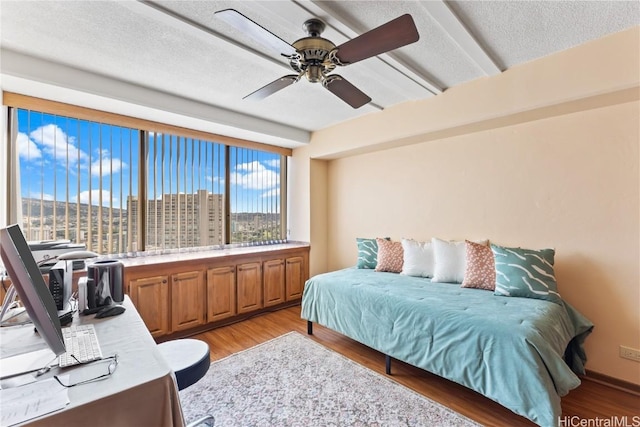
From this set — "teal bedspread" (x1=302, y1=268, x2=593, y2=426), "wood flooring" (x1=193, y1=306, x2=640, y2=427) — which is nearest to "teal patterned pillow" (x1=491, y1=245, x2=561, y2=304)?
"teal bedspread" (x1=302, y1=268, x2=593, y2=426)

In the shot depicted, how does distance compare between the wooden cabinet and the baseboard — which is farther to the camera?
the wooden cabinet

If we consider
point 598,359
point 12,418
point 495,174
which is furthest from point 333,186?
point 12,418

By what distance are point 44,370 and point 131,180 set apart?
2.71 metres

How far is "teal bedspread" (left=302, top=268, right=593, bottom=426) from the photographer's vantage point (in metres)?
1.71

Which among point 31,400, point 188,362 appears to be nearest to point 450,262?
point 188,362

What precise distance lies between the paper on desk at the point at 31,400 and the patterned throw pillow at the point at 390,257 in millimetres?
2965

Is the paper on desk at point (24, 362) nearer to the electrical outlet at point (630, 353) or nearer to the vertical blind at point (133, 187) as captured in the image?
the vertical blind at point (133, 187)

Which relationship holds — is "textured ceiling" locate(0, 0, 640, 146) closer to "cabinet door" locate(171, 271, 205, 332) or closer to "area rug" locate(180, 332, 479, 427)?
"cabinet door" locate(171, 271, 205, 332)

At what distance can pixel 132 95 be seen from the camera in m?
2.71

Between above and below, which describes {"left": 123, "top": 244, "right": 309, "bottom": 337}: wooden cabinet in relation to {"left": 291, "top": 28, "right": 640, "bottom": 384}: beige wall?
below

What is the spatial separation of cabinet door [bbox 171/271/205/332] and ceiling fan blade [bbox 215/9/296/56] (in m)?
2.54

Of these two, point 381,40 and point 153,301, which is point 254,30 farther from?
point 153,301

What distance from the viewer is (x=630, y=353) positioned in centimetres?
222

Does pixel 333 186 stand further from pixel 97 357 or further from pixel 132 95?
pixel 97 357
